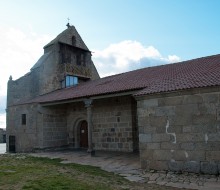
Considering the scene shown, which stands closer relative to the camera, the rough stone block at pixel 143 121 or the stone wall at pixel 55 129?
the rough stone block at pixel 143 121

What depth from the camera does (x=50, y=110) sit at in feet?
47.6

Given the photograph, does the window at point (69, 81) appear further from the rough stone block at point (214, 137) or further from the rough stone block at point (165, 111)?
the rough stone block at point (214, 137)

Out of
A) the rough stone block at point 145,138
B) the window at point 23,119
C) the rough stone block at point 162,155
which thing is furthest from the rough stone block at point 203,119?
the window at point 23,119

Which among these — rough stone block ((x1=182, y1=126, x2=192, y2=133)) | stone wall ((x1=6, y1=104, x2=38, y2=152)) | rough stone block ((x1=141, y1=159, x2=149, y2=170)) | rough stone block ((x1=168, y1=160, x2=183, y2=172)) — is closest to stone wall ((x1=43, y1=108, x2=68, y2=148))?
stone wall ((x1=6, y1=104, x2=38, y2=152))

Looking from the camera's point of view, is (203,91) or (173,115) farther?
(173,115)

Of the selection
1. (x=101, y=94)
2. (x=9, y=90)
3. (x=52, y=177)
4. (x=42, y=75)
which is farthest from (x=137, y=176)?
(x=9, y=90)

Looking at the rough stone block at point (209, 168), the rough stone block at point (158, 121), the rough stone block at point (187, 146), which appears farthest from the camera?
the rough stone block at point (158, 121)

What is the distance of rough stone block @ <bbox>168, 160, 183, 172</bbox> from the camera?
7.13 metres

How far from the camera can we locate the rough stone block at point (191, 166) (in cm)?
687

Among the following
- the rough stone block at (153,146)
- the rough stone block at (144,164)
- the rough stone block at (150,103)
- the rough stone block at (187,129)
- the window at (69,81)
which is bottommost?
the rough stone block at (144,164)

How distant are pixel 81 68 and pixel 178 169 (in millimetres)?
14879

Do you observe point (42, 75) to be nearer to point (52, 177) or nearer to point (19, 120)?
point (19, 120)

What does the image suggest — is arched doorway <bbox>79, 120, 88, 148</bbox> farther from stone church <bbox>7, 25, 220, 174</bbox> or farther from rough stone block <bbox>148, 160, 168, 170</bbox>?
rough stone block <bbox>148, 160, 168, 170</bbox>

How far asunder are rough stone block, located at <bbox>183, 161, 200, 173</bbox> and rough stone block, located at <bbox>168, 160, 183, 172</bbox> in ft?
0.36
